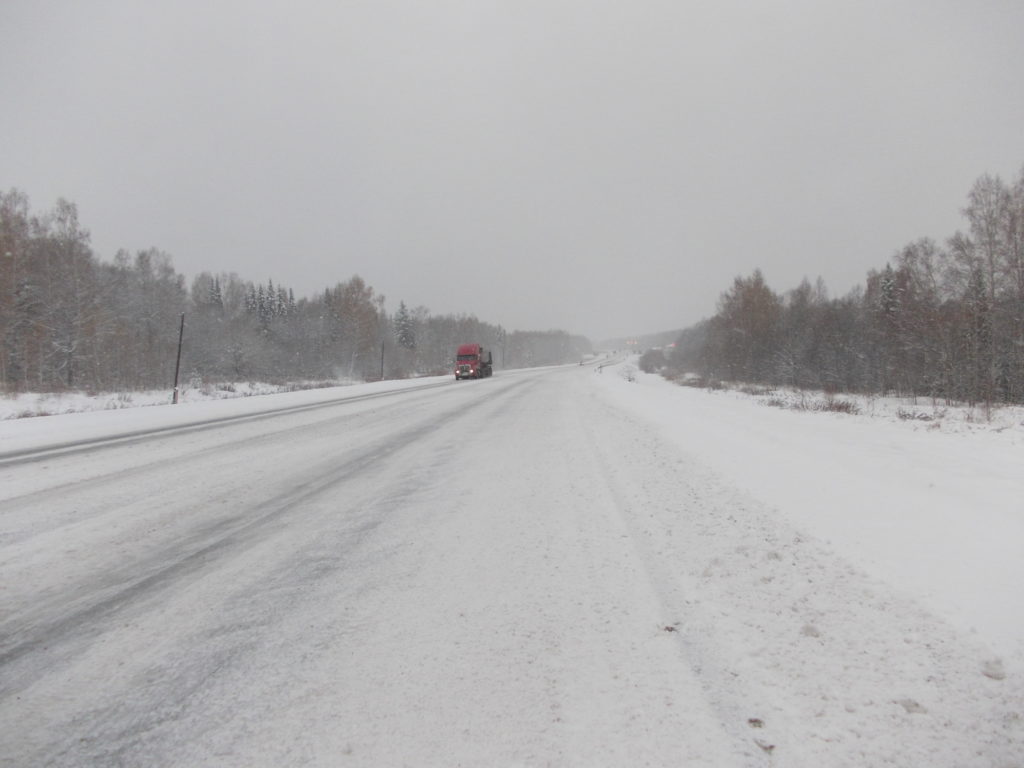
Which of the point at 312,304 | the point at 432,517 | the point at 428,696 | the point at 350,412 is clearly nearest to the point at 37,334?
the point at 350,412

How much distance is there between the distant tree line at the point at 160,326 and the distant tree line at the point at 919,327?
35910 mm

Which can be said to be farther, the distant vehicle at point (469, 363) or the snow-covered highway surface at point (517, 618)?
the distant vehicle at point (469, 363)

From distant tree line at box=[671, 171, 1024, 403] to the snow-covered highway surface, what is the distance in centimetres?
1830

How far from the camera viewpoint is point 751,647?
87.7 inches

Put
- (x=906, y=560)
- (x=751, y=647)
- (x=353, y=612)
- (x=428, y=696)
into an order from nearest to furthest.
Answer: (x=428, y=696), (x=751, y=647), (x=353, y=612), (x=906, y=560)

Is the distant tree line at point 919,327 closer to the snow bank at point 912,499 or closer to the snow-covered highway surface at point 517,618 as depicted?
the snow bank at point 912,499

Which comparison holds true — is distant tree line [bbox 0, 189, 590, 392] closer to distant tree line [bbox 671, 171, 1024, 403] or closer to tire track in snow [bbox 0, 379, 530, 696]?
tire track in snow [bbox 0, 379, 530, 696]

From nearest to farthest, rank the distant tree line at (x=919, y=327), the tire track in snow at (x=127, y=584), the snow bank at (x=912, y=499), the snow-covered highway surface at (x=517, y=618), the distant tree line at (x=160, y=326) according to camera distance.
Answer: the snow-covered highway surface at (x=517, y=618) → the tire track in snow at (x=127, y=584) → the snow bank at (x=912, y=499) → the distant tree line at (x=919, y=327) → the distant tree line at (x=160, y=326)

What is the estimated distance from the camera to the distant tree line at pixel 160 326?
99.1ft

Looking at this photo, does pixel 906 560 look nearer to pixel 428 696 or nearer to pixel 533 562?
pixel 533 562

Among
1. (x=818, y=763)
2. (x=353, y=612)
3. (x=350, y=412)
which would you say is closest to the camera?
(x=818, y=763)

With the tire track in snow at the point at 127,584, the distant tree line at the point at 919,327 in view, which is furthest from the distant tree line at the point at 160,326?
the distant tree line at the point at 919,327

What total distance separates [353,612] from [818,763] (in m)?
2.24

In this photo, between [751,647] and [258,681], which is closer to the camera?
[258,681]
